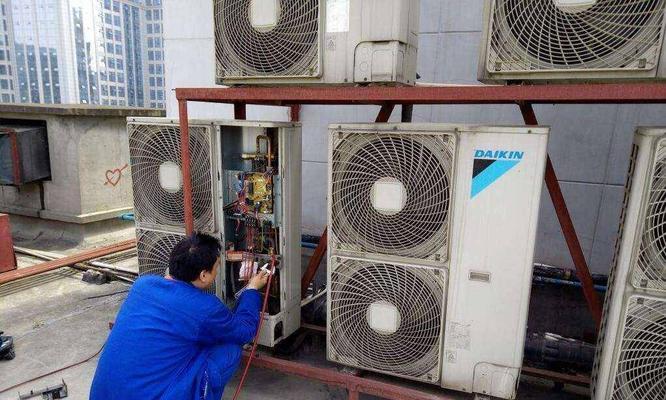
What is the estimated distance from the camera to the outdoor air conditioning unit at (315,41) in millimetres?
1932

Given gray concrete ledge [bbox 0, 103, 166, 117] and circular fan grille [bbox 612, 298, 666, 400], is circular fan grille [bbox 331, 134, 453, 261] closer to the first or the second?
circular fan grille [bbox 612, 298, 666, 400]

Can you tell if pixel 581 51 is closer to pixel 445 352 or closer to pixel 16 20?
pixel 445 352

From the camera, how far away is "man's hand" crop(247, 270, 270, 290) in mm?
2405

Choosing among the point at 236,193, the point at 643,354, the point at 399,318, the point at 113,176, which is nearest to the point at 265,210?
the point at 236,193

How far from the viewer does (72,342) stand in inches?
125

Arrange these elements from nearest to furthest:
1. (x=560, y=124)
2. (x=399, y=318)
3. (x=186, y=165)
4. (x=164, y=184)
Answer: (x=399, y=318), (x=186, y=165), (x=164, y=184), (x=560, y=124)

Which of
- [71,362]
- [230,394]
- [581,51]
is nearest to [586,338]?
[581,51]

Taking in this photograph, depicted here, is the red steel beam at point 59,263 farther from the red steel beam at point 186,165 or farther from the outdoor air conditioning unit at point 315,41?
the outdoor air conditioning unit at point 315,41

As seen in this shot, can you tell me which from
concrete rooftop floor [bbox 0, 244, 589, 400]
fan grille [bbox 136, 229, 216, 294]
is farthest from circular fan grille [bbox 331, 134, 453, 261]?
fan grille [bbox 136, 229, 216, 294]

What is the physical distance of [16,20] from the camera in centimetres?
2519

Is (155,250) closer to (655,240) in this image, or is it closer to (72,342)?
(72,342)

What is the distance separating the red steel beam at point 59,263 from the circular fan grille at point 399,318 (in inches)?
140

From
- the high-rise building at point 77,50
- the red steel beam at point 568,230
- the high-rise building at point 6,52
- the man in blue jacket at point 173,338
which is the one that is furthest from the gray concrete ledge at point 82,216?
the high-rise building at point 6,52

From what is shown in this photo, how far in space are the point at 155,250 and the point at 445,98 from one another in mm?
2253
